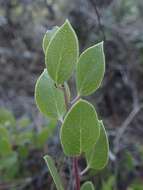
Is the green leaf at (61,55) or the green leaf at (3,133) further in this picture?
the green leaf at (3,133)

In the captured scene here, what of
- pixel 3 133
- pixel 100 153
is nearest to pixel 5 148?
pixel 3 133

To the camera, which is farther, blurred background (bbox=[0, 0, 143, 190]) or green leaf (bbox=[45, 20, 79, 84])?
blurred background (bbox=[0, 0, 143, 190])

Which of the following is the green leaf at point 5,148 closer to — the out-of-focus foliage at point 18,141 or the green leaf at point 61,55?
the out-of-focus foliage at point 18,141

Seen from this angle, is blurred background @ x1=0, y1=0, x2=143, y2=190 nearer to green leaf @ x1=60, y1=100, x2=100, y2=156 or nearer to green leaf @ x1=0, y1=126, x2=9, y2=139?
green leaf @ x1=0, y1=126, x2=9, y2=139

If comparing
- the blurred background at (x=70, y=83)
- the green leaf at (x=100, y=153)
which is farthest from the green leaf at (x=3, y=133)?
the green leaf at (x=100, y=153)

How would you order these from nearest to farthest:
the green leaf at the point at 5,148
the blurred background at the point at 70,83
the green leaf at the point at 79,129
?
the green leaf at the point at 79,129 → the green leaf at the point at 5,148 → the blurred background at the point at 70,83

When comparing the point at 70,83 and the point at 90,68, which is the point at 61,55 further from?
the point at 70,83

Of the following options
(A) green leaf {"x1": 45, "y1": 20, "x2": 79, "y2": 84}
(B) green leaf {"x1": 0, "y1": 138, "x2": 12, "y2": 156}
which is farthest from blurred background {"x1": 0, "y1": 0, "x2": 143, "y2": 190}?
(A) green leaf {"x1": 45, "y1": 20, "x2": 79, "y2": 84}
